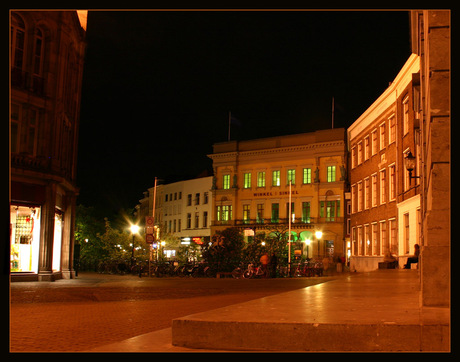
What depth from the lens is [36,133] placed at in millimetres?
26203

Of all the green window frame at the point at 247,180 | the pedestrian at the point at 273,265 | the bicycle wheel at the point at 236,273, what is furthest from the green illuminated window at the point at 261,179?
the bicycle wheel at the point at 236,273

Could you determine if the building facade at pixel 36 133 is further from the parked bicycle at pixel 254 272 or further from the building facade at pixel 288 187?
the building facade at pixel 288 187

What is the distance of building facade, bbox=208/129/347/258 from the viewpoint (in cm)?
6209

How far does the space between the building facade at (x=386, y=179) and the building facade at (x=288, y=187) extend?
13.8 metres

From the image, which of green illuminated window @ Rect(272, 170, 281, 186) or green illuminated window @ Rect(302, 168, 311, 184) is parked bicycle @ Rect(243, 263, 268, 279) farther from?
green illuminated window @ Rect(272, 170, 281, 186)

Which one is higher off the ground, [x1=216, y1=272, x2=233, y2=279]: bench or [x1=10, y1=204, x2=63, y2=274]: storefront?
[x1=10, y1=204, x2=63, y2=274]: storefront

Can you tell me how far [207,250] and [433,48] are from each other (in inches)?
1114

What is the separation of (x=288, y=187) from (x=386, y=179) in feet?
87.4

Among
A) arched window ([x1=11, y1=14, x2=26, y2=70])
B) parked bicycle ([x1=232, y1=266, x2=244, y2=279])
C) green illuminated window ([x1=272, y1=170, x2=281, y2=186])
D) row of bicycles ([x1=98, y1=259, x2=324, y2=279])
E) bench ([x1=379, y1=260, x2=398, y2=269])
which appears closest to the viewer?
arched window ([x1=11, y1=14, x2=26, y2=70])

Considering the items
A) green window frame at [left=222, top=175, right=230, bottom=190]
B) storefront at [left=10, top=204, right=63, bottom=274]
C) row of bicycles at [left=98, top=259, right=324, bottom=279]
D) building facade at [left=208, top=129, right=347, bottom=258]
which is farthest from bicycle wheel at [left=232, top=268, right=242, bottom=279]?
green window frame at [left=222, top=175, right=230, bottom=190]

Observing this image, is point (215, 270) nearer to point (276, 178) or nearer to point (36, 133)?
point (36, 133)

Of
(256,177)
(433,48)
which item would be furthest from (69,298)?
(256,177)

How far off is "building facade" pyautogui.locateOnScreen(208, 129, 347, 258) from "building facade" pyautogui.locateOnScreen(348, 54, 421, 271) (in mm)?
13759

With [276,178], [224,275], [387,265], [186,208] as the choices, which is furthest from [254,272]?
[186,208]
